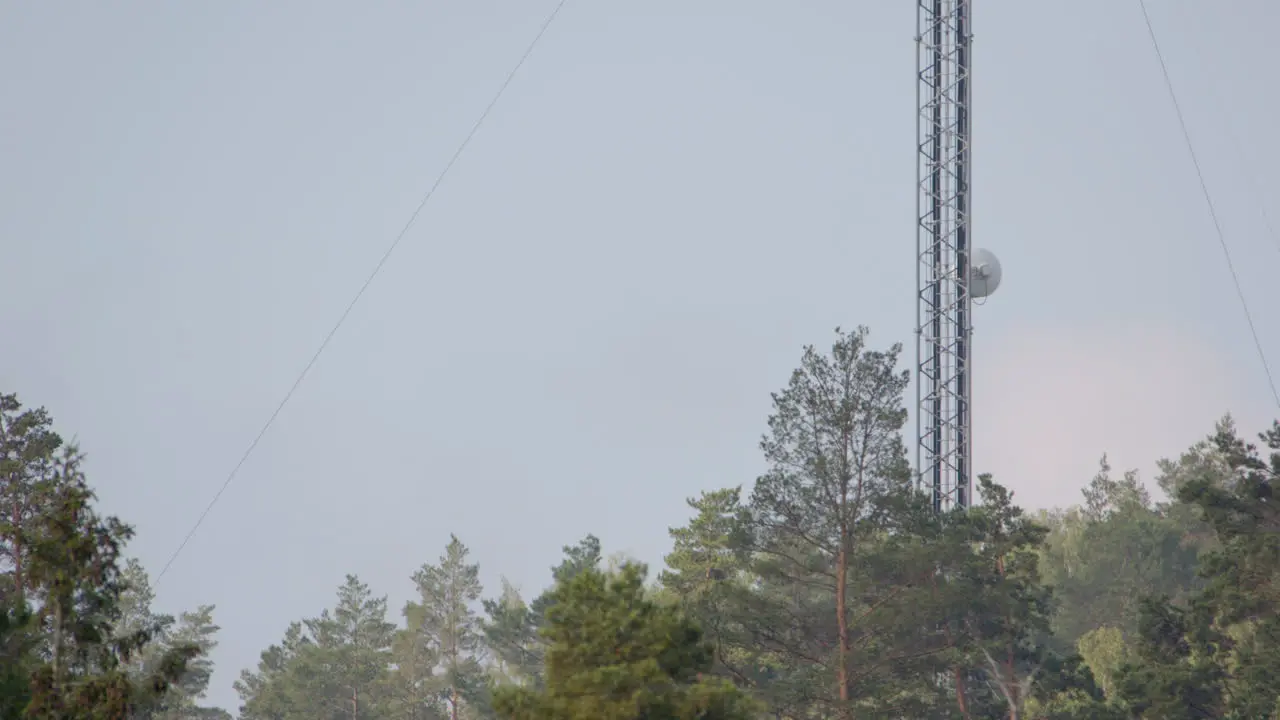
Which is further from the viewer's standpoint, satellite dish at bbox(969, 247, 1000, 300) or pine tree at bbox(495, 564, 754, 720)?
satellite dish at bbox(969, 247, 1000, 300)

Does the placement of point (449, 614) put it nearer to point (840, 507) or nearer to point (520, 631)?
point (520, 631)

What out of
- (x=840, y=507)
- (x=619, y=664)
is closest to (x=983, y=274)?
(x=840, y=507)

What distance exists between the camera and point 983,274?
6116 centimetres

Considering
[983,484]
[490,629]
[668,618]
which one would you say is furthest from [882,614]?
[490,629]

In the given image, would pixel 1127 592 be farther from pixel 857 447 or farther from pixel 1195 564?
pixel 857 447

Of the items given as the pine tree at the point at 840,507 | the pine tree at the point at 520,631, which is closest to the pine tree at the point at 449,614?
the pine tree at the point at 520,631

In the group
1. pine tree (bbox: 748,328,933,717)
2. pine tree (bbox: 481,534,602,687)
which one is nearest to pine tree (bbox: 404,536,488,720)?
pine tree (bbox: 481,534,602,687)

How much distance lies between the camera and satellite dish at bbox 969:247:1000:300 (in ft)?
200

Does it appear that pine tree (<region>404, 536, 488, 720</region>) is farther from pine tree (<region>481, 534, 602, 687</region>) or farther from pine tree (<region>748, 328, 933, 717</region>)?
pine tree (<region>748, 328, 933, 717</region>)

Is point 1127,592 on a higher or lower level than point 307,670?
higher

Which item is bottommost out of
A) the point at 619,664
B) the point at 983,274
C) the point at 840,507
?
the point at 619,664

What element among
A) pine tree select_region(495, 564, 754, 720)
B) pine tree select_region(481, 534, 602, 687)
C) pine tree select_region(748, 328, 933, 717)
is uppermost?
pine tree select_region(481, 534, 602, 687)

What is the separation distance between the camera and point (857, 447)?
165 ft

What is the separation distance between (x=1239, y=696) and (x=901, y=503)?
403 inches
